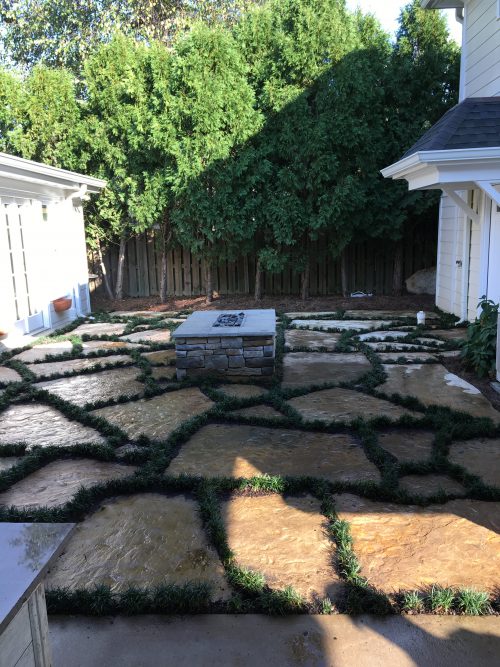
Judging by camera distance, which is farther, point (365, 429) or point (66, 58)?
point (66, 58)

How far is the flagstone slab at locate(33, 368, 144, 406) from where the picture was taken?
5023mm

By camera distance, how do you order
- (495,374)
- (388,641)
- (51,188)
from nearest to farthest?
(388,641) < (495,374) < (51,188)

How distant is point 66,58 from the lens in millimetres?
17703

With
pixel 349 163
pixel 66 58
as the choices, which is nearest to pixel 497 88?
pixel 349 163

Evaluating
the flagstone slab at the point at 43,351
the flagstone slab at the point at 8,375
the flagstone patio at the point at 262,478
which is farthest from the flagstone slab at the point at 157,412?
the flagstone slab at the point at 43,351

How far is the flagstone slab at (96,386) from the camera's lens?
5.02 m

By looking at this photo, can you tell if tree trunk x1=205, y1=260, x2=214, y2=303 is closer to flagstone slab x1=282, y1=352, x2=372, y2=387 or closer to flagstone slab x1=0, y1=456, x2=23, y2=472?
flagstone slab x1=282, y1=352, x2=372, y2=387

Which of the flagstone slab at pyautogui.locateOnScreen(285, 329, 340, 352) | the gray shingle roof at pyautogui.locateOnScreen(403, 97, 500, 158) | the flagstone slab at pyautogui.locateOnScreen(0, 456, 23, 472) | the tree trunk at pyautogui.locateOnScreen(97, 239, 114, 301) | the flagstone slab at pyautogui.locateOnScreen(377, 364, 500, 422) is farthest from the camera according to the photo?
the tree trunk at pyautogui.locateOnScreen(97, 239, 114, 301)

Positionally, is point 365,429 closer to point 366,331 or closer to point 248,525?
point 248,525

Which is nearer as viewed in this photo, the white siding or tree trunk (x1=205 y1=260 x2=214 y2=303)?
the white siding

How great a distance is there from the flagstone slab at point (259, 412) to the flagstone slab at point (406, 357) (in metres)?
1.91

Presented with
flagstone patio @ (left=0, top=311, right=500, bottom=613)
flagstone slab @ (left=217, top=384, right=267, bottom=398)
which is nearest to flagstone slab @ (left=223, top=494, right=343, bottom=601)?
flagstone patio @ (left=0, top=311, right=500, bottom=613)

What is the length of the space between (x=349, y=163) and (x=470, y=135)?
4011mm

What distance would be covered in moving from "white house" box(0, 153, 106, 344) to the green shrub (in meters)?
5.49
